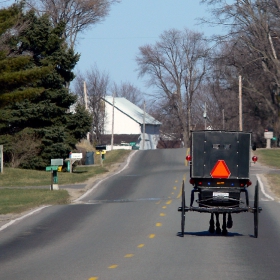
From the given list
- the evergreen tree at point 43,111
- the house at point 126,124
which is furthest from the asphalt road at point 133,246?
the house at point 126,124

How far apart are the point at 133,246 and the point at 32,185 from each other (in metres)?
21.8

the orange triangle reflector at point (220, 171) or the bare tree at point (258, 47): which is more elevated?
the bare tree at point (258, 47)

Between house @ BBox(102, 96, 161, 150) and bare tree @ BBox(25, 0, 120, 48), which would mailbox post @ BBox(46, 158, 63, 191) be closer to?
bare tree @ BBox(25, 0, 120, 48)

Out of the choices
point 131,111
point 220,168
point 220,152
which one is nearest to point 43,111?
point 220,152

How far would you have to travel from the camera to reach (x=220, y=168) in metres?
13.5

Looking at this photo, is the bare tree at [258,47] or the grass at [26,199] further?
the bare tree at [258,47]

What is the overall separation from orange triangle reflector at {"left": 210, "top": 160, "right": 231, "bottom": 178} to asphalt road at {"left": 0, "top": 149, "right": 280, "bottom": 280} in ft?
4.48

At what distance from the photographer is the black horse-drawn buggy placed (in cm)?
1350

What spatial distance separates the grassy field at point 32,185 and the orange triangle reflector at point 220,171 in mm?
9091

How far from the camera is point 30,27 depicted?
43.6 meters

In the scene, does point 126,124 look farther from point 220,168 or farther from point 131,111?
point 220,168

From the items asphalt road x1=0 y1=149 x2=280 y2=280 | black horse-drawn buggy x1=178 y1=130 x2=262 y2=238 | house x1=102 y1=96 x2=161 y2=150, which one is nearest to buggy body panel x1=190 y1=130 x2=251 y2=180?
black horse-drawn buggy x1=178 y1=130 x2=262 y2=238

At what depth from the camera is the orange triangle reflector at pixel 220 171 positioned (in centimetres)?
1350

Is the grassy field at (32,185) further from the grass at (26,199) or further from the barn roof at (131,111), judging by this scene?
the barn roof at (131,111)
